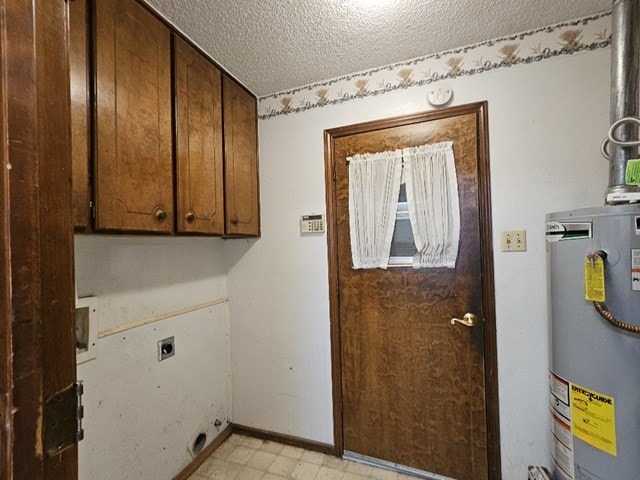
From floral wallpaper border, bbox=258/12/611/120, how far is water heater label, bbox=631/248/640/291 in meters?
0.98

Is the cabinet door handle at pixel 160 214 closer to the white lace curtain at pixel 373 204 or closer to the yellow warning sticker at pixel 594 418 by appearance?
the white lace curtain at pixel 373 204

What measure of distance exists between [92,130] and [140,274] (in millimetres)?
717

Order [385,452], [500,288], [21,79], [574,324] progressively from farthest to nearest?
[385,452], [500,288], [574,324], [21,79]

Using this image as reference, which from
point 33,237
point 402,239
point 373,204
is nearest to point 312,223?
point 373,204

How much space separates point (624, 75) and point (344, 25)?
1093 millimetres

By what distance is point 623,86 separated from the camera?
1.08 metres

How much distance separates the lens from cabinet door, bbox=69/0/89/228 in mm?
865

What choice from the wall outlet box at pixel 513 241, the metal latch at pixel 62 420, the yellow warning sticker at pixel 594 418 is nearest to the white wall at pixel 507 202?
the wall outlet box at pixel 513 241

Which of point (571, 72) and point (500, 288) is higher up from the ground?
point (571, 72)

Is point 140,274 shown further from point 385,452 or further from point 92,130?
point 385,452

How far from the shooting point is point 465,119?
4.72 feet

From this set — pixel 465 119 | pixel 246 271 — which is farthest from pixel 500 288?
pixel 246 271

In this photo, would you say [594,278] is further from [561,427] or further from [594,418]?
[561,427]

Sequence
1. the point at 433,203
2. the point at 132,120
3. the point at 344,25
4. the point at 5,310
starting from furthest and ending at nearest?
the point at 433,203, the point at 344,25, the point at 132,120, the point at 5,310
